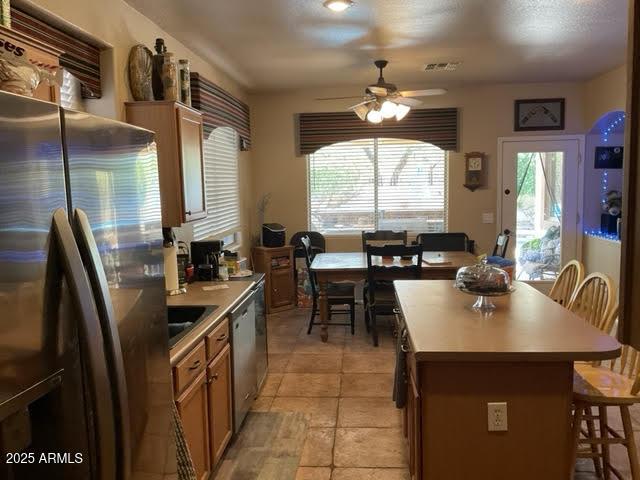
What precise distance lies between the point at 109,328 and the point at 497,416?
5.05 feet

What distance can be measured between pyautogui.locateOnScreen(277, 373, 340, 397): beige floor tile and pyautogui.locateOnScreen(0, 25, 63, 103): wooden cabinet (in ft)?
8.54

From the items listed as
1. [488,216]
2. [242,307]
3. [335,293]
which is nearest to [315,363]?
[335,293]

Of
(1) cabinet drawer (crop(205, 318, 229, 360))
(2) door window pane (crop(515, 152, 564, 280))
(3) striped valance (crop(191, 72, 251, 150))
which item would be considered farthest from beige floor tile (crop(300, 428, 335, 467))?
(2) door window pane (crop(515, 152, 564, 280))

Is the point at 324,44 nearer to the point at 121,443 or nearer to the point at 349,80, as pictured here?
the point at 349,80

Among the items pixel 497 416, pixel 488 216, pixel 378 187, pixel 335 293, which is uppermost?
pixel 378 187

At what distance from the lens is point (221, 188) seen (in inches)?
196

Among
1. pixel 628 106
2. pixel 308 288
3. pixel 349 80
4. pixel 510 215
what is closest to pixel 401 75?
pixel 349 80

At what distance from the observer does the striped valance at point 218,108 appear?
3990 mm

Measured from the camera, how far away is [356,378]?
12.7 ft

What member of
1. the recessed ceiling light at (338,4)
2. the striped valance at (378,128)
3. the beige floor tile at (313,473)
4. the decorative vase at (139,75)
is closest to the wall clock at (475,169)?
the striped valance at (378,128)

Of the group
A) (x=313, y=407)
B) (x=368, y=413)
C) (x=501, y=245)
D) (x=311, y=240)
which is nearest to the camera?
(x=368, y=413)

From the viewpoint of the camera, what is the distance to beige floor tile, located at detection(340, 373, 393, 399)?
3.59 metres

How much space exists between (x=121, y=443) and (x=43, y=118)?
620 mm

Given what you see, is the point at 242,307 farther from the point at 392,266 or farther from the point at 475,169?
the point at 475,169
